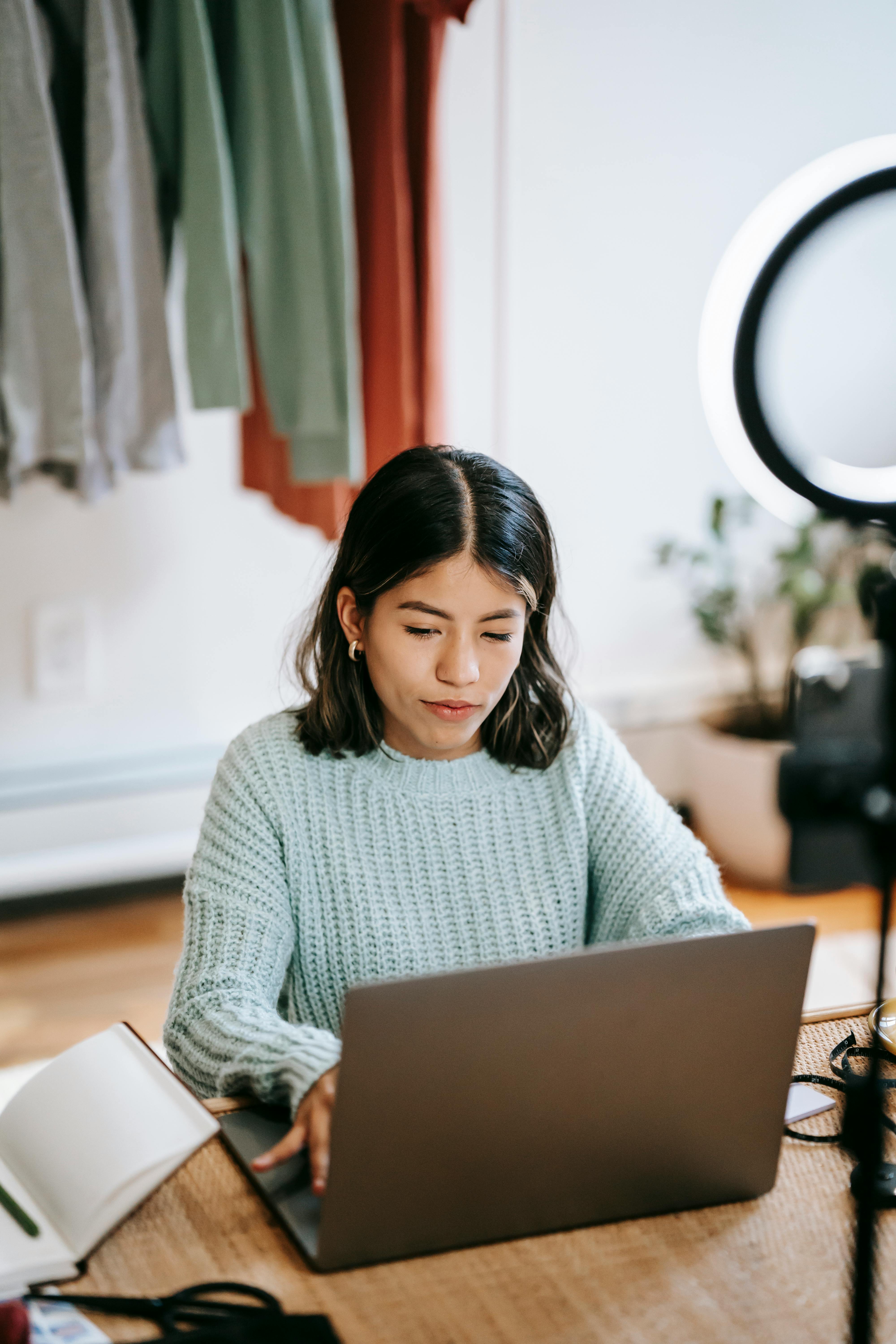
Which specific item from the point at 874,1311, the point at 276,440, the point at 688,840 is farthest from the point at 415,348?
the point at 874,1311

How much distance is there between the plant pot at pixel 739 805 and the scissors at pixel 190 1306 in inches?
76.9

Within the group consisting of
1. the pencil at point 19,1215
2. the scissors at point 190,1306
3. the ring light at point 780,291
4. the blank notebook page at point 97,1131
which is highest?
the ring light at point 780,291

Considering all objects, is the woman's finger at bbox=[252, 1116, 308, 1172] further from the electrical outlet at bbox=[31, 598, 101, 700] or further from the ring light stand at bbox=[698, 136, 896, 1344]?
the electrical outlet at bbox=[31, 598, 101, 700]

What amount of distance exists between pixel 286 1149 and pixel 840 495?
1.72 ft

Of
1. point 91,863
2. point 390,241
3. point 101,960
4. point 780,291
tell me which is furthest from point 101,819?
point 780,291

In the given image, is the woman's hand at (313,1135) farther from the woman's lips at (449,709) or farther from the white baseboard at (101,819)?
the white baseboard at (101,819)

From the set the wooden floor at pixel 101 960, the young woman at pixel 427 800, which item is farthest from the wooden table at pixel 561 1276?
the wooden floor at pixel 101 960

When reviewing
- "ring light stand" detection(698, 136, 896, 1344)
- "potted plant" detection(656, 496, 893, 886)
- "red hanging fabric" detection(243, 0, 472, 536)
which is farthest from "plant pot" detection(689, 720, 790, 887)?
"ring light stand" detection(698, 136, 896, 1344)

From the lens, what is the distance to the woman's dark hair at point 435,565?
1074 millimetres

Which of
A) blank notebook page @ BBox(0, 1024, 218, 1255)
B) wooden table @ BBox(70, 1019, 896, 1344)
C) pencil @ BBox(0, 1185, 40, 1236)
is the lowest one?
wooden table @ BBox(70, 1019, 896, 1344)

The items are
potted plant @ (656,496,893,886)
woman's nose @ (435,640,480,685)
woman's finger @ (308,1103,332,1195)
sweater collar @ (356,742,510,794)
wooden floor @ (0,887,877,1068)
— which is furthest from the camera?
potted plant @ (656,496,893,886)

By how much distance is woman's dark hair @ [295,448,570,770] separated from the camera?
3.52ft

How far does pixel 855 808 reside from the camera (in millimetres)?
534

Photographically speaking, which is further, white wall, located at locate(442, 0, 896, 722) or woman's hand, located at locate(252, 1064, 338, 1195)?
white wall, located at locate(442, 0, 896, 722)
